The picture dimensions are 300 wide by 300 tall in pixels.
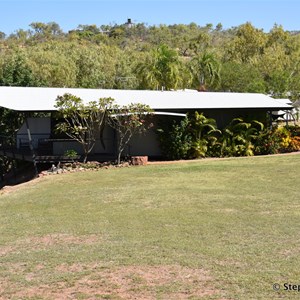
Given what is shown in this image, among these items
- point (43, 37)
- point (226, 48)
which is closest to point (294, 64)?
point (226, 48)

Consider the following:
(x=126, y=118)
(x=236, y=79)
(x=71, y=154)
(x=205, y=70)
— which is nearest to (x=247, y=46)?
(x=236, y=79)

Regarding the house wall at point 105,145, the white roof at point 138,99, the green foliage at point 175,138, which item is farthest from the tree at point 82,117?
the green foliage at point 175,138

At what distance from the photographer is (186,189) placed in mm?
15609

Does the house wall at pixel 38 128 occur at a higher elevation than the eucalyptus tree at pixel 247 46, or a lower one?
lower

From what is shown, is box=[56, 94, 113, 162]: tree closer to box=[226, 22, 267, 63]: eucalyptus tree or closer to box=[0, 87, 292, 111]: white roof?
box=[0, 87, 292, 111]: white roof

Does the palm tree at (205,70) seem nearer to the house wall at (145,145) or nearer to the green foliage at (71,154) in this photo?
the house wall at (145,145)

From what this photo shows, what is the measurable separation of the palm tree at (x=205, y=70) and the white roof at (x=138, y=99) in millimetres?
16700

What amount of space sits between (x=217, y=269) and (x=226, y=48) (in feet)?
215

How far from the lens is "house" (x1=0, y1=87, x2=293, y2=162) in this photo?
2222 cm

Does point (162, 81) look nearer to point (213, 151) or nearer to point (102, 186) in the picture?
point (213, 151)

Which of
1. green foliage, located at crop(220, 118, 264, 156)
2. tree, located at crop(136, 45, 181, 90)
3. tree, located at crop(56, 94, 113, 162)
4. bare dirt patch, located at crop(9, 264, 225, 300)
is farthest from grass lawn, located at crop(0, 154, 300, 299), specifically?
tree, located at crop(136, 45, 181, 90)

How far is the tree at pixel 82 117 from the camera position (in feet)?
69.2

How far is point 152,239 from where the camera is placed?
951cm

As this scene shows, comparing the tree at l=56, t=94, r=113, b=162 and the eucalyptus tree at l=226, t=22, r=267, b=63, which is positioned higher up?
the eucalyptus tree at l=226, t=22, r=267, b=63
